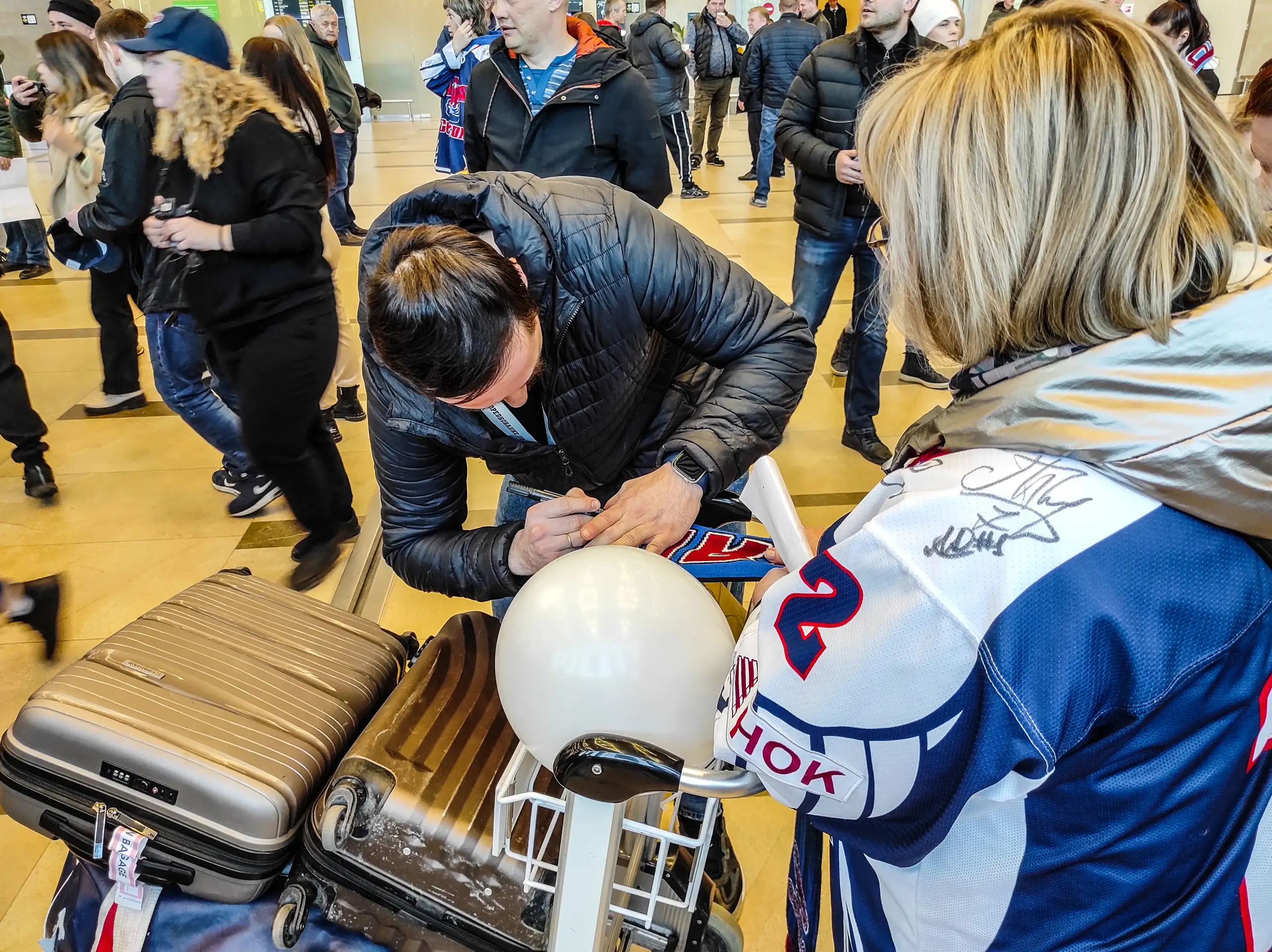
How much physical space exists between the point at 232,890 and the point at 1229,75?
14.8m

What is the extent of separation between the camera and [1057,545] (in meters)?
0.58

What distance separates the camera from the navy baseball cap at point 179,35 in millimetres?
2137

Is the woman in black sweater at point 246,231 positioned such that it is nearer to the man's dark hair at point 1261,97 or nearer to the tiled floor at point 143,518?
the tiled floor at point 143,518

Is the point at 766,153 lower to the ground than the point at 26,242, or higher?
higher

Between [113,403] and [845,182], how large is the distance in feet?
10.9

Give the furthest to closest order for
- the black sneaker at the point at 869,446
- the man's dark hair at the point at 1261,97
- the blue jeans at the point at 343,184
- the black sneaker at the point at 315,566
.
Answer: the blue jeans at the point at 343,184
the black sneaker at the point at 869,446
the black sneaker at the point at 315,566
the man's dark hair at the point at 1261,97

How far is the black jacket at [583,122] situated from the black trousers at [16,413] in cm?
180

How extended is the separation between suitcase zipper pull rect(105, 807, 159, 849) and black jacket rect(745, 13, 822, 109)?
736 cm

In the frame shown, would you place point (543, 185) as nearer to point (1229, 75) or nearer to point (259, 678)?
point (259, 678)

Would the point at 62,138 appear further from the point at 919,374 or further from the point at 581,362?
the point at 919,374

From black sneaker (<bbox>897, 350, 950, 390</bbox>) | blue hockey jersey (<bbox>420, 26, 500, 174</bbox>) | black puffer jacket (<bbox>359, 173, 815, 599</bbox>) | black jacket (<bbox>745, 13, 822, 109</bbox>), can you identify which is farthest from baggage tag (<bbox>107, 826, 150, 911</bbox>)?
black jacket (<bbox>745, 13, 822, 109</bbox>)

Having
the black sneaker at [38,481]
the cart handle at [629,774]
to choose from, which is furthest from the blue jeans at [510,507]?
the black sneaker at [38,481]

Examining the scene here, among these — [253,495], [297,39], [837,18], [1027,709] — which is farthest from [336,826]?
[837,18]

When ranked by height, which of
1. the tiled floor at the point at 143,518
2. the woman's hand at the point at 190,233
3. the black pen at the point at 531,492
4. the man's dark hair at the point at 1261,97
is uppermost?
the man's dark hair at the point at 1261,97
